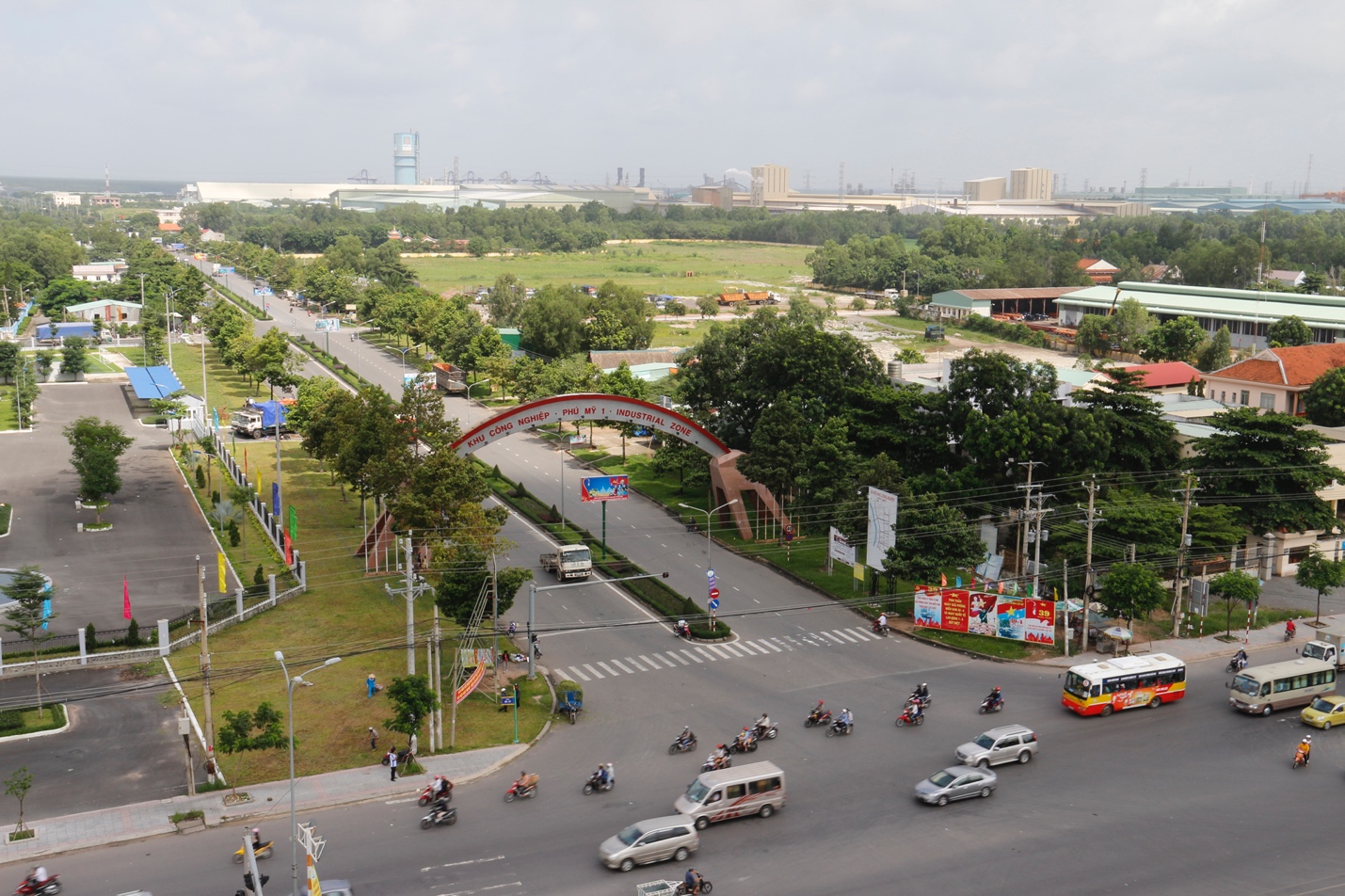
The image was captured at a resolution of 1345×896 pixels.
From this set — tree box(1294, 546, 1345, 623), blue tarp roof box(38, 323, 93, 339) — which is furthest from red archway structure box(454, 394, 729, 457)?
blue tarp roof box(38, 323, 93, 339)

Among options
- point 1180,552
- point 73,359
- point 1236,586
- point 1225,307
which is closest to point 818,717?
point 1236,586

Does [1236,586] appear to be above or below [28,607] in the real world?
above

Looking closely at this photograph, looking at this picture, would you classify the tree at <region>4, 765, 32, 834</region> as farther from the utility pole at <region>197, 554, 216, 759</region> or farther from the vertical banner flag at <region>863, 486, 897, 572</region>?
the vertical banner flag at <region>863, 486, 897, 572</region>

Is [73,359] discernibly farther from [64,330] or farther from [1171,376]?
[1171,376]

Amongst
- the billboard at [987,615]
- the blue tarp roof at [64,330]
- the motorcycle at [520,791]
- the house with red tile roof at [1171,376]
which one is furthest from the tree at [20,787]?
the blue tarp roof at [64,330]

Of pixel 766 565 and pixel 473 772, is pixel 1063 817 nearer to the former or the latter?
pixel 473 772

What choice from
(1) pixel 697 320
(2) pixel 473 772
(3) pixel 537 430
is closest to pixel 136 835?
(2) pixel 473 772
